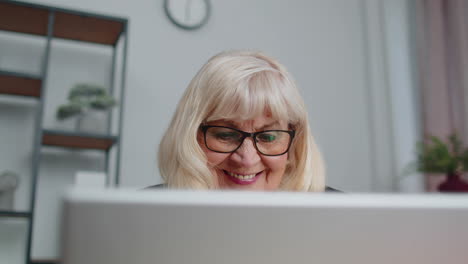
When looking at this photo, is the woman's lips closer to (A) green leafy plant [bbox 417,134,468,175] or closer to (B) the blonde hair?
(B) the blonde hair

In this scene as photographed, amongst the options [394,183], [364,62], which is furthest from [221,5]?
[394,183]

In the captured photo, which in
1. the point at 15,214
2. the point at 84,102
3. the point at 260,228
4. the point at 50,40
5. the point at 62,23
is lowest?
the point at 15,214

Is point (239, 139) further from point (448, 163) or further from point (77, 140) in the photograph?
point (448, 163)

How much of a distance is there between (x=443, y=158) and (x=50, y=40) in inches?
78.2

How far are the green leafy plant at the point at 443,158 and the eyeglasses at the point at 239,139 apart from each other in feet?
5.35

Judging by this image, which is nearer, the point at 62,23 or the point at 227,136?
the point at 227,136

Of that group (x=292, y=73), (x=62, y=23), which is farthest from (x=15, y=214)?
(x=292, y=73)

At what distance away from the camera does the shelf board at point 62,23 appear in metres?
2.25

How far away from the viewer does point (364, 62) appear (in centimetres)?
336

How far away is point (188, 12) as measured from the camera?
9.53 feet

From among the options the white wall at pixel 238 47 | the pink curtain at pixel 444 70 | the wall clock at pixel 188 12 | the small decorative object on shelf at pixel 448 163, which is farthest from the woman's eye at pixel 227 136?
the pink curtain at pixel 444 70

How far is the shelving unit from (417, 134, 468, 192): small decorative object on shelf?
1565mm

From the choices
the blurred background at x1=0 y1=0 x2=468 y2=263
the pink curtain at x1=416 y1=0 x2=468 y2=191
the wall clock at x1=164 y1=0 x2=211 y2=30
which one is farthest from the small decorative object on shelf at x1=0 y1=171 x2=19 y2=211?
the pink curtain at x1=416 y1=0 x2=468 y2=191

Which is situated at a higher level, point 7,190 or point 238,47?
point 238,47
